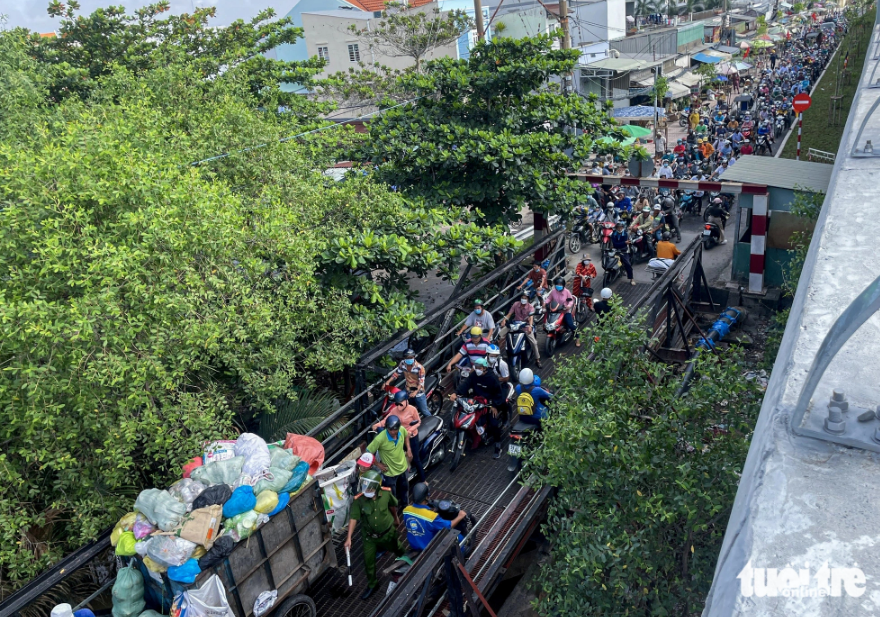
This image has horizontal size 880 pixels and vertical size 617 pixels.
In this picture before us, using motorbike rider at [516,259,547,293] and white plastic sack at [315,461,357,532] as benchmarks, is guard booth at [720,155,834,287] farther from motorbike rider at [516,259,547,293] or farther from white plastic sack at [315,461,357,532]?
white plastic sack at [315,461,357,532]

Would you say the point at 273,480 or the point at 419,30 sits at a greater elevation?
the point at 419,30

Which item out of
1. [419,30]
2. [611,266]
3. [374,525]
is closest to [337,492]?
[374,525]

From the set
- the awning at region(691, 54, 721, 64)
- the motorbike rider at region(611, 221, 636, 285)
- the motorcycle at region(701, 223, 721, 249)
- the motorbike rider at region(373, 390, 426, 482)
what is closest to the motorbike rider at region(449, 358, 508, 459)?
the motorbike rider at region(373, 390, 426, 482)

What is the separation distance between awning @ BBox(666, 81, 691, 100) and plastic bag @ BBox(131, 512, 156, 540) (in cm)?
3465

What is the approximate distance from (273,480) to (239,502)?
1.45 ft

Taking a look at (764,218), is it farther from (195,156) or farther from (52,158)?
(52,158)

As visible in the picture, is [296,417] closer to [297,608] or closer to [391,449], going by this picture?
[391,449]

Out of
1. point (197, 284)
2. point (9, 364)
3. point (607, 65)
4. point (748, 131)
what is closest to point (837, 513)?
point (197, 284)

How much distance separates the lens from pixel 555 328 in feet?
38.6

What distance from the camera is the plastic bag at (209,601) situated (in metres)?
5.51

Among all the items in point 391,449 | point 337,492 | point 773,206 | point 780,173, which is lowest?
point 337,492

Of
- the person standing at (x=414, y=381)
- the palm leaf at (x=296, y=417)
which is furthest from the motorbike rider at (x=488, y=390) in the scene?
the palm leaf at (x=296, y=417)

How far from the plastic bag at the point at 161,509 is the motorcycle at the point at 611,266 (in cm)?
1096

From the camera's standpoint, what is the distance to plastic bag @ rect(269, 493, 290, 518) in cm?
611
